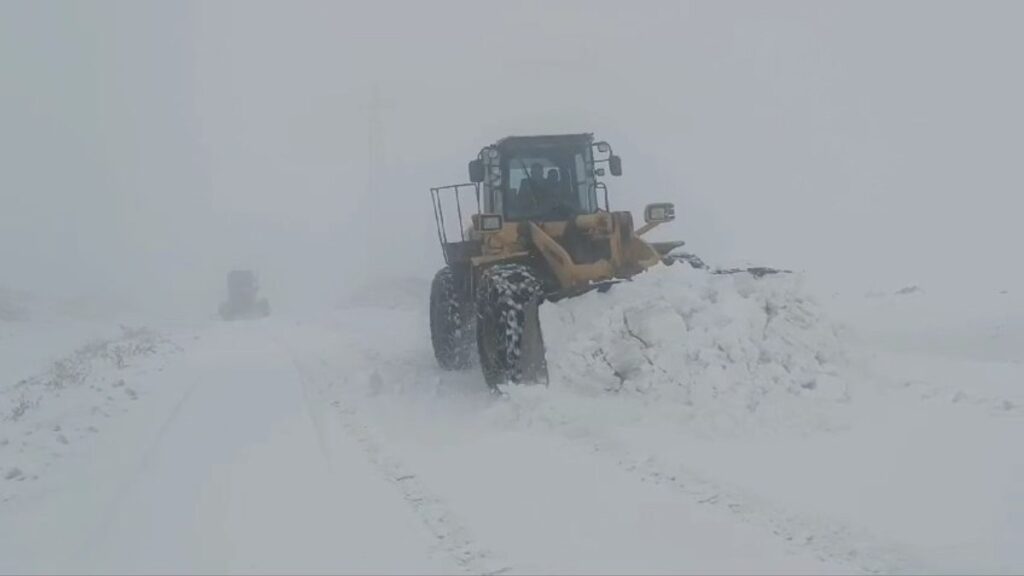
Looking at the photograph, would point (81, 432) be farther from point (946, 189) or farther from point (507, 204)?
point (946, 189)

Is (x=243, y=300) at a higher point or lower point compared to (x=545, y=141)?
lower

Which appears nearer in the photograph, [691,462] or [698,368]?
[691,462]

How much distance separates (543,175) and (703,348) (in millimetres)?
4080

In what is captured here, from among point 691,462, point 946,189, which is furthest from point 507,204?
point 946,189

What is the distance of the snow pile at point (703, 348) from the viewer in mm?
7770

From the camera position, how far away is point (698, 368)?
Result: 314 inches

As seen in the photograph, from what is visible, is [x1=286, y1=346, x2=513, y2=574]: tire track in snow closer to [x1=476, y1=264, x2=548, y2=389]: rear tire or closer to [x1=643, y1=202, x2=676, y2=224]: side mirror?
[x1=476, y1=264, x2=548, y2=389]: rear tire

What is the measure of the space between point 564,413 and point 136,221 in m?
89.9

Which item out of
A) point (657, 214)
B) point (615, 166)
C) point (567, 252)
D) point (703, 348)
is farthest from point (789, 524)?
point (615, 166)

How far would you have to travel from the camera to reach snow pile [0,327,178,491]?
26.4 feet

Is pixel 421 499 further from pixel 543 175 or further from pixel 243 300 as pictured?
pixel 243 300

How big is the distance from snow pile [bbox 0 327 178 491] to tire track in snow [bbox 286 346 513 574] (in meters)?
2.13

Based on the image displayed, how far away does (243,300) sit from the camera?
44.4 metres

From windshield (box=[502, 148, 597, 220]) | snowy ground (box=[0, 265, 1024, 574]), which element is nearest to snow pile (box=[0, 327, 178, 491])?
snowy ground (box=[0, 265, 1024, 574])
